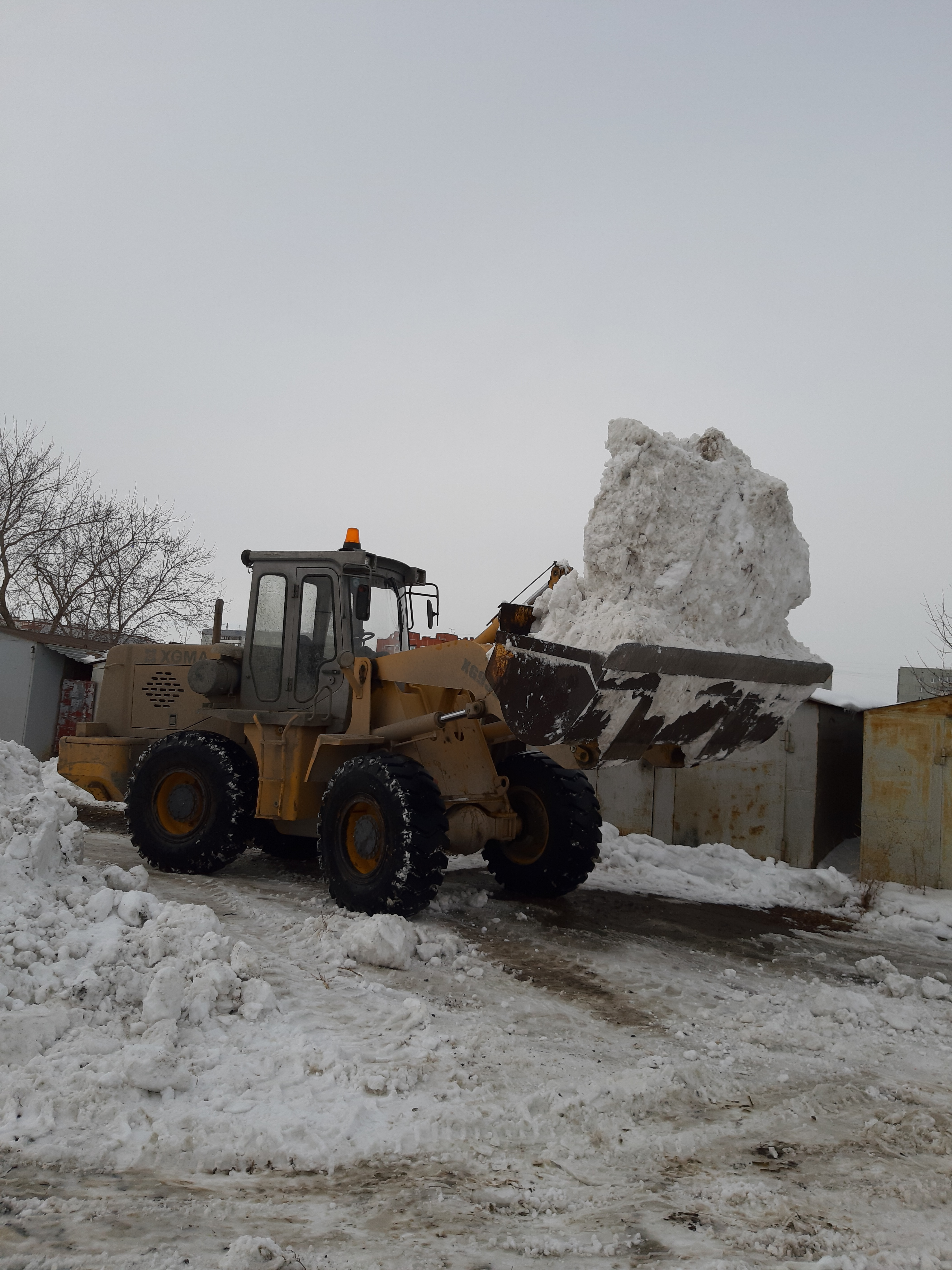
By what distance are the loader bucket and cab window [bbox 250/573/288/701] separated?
9.04ft

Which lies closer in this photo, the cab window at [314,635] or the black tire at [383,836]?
the black tire at [383,836]

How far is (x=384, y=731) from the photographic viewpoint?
7.36 metres

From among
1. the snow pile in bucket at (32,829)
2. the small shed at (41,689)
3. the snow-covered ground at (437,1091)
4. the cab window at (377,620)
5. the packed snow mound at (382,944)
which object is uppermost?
the cab window at (377,620)

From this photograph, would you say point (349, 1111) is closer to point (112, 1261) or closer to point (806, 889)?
point (112, 1261)

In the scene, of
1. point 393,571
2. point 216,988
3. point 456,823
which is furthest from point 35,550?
point 216,988

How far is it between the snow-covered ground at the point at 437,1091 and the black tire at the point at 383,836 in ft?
1.02

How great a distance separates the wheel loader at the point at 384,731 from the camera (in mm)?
5945

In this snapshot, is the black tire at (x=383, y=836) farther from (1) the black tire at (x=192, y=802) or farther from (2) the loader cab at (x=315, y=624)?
(1) the black tire at (x=192, y=802)

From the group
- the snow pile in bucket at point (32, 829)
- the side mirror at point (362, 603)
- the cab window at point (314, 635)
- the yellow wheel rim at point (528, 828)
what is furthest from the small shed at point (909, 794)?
the snow pile in bucket at point (32, 829)

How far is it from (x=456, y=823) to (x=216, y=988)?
2.81 m

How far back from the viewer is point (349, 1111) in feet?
11.9

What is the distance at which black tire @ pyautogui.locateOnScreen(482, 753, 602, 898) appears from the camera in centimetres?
764

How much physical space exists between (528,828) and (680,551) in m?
2.96

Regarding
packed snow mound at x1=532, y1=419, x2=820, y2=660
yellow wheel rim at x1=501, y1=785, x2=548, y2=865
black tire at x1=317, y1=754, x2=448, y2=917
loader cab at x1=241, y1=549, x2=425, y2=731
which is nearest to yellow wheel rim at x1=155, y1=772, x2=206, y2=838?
loader cab at x1=241, y1=549, x2=425, y2=731
